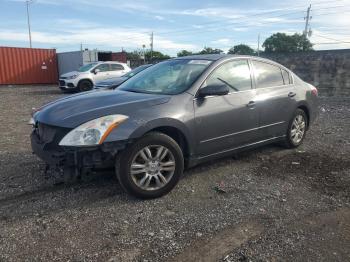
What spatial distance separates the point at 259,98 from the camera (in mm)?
4816

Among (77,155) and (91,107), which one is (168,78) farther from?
(77,155)

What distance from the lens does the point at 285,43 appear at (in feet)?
191

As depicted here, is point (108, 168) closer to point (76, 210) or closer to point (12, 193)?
point (76, 210)

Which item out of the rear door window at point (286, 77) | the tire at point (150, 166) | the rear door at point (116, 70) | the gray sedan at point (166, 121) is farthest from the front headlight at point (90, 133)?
the rear door at point (116, 70)

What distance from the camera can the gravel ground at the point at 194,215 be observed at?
279 centimetres

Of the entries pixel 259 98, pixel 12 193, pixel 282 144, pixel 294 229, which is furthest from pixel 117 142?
pixel 282 144

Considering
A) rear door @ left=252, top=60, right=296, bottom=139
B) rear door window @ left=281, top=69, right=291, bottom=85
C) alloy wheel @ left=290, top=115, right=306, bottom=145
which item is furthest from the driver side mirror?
alloy wheel @ left=290, top=115, right=306, bottom=145

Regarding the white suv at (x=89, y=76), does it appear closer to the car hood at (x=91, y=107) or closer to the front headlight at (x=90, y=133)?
the car hood at (x=91, y=107)

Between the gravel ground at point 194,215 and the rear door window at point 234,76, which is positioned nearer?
the gravel ground at point 194,215

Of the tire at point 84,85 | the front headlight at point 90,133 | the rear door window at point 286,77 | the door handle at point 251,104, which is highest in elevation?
the rear door window at point 286,77

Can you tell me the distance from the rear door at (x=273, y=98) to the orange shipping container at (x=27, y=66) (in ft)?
77.6

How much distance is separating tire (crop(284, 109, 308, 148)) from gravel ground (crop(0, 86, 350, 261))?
22.7 inches

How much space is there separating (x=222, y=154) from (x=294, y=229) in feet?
5.03

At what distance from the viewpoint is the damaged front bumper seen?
11.1 ft
